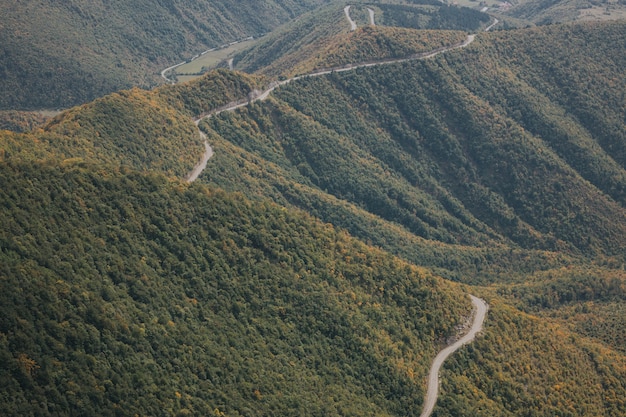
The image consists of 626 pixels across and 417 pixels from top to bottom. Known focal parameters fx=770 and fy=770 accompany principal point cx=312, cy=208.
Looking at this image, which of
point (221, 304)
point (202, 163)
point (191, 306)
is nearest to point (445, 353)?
point (221, 304)

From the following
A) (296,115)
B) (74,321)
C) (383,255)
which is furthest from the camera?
(296,115)

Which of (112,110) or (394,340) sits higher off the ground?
(112,110)

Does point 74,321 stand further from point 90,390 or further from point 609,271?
point 609,271

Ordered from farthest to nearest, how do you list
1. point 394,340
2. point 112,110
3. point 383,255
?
point 112,110 → point 383,255 → point 394,340

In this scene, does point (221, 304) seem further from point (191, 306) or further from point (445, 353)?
point (445, 353)

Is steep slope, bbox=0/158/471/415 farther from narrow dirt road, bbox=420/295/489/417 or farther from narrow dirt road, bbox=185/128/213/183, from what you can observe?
narrow dirt road, bbox=185/128/213/183

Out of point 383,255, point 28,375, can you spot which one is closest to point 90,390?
point 28,375

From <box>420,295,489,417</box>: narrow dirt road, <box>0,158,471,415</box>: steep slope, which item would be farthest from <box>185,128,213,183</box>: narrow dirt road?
<box>420,295,489,417</box>: narrow dirt road

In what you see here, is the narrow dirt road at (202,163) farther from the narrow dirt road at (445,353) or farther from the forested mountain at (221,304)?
the narrow dirt road at (445,353)

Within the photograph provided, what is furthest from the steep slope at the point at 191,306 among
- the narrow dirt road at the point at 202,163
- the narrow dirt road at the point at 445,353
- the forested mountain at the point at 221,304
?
the narrow dirt road at the point at 202,163
